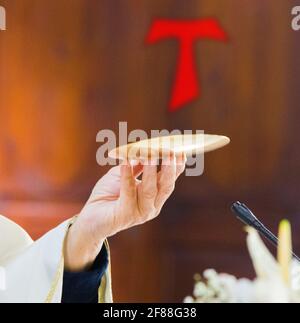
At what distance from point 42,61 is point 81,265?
3.93 feet

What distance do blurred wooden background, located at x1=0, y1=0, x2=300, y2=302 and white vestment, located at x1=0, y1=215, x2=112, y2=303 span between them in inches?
35.9

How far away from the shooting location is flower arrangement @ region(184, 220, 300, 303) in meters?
0.55

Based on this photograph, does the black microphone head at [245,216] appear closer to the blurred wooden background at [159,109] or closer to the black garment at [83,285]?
the black garment at [83,285]

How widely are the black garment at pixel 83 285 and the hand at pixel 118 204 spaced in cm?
2

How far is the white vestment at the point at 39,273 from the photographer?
3.93ft

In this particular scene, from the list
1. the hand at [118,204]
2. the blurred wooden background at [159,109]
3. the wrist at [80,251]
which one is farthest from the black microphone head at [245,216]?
the blurred wooden background at [159,109]

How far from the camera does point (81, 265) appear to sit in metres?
1.19

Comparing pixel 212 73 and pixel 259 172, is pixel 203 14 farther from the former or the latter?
pixel 259 172

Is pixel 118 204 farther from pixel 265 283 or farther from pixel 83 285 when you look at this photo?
pixel 265 283

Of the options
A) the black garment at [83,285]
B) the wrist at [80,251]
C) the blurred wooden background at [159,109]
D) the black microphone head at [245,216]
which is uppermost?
the blurred wooden background at [159,109]

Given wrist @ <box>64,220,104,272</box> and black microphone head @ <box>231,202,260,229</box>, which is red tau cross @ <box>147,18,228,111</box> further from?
black microphone head @ <box>231,202,260,229</box>

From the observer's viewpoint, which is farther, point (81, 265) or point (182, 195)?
point (182, 195)

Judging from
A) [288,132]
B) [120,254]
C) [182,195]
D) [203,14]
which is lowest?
[120,254]
